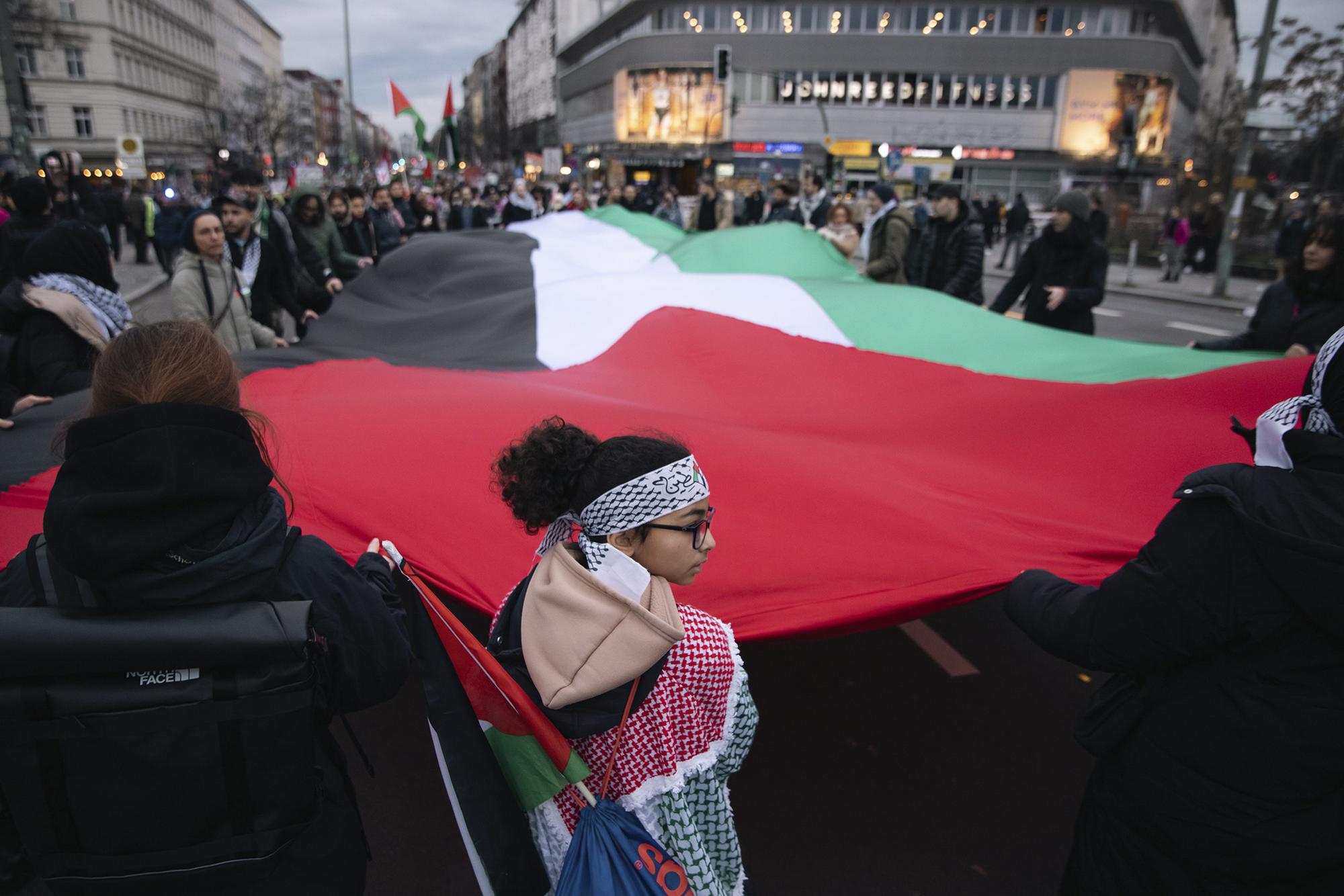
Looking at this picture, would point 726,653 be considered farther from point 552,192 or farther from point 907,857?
point 552,192

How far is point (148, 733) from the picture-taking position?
4.51ft

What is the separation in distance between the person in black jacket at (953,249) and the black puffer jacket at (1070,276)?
943 mm

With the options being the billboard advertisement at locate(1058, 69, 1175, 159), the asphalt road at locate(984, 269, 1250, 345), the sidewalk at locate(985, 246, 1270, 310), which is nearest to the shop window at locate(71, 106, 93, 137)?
the sidewalk at locate(985, 246, 1270, 310)

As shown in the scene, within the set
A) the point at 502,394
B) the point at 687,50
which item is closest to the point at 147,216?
the point at 502,394

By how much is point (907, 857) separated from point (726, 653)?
5.34 feet

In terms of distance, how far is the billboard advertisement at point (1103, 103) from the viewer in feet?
164

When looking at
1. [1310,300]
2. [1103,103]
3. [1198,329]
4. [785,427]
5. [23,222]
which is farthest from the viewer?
[1103,103]

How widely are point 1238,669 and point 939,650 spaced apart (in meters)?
2.57

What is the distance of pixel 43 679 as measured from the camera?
1357 mm

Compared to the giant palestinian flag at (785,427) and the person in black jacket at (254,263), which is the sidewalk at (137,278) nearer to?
the person in black jacket at (254,263)

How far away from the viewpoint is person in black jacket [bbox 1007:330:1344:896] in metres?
1.55

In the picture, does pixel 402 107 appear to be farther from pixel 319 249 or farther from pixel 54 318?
pixel 54 318

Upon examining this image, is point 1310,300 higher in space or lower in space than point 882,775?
higher

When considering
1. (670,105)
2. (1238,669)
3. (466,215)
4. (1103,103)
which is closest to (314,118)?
(670,105)
